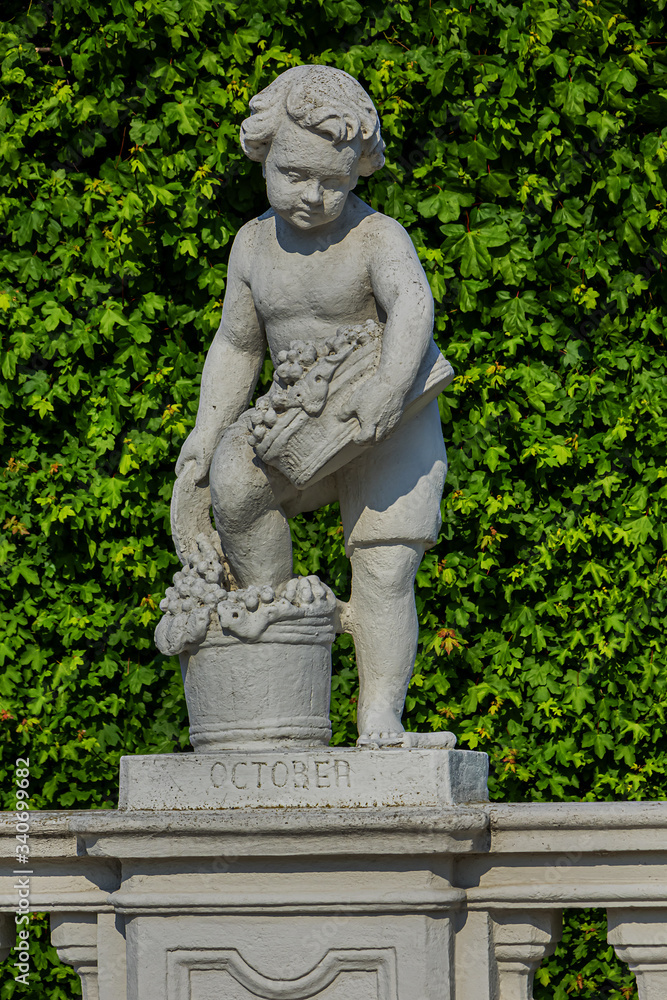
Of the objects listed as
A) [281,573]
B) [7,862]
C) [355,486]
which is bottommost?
[7,862]

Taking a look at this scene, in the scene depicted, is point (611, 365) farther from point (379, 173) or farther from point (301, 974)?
point (301, 974)

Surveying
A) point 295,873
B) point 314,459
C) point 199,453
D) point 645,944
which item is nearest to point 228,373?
point 199,453

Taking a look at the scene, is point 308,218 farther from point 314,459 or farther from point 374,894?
point 374,894

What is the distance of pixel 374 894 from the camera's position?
276 centimetres

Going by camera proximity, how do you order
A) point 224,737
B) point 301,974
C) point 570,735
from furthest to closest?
point 570,735 → point 224,737 → point 301,974

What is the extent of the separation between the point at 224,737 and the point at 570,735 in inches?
88.6

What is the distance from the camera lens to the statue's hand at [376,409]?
9.49 ft

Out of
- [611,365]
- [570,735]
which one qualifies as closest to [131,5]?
[611,365]

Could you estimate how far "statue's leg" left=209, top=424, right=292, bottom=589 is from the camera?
10.0 ft

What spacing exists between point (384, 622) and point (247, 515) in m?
0.41

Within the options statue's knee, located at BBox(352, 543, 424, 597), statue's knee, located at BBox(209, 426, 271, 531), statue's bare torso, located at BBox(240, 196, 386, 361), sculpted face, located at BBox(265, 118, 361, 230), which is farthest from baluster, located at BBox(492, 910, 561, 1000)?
sculpted face, located at BBox(265, 118, 361, 230)

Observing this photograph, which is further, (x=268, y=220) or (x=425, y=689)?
(x=425, y=689)

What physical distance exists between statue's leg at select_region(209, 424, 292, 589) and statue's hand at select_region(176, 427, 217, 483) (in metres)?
0.14

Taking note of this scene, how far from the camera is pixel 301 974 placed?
279 cm
